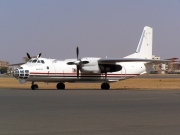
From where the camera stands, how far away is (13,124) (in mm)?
12766

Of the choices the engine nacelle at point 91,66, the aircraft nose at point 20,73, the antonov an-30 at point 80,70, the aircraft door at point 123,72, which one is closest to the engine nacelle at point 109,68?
the antonov an-30 at point 80,70

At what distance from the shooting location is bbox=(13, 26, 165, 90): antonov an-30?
38.4 meters

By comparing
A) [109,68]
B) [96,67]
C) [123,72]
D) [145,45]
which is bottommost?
[123,72]

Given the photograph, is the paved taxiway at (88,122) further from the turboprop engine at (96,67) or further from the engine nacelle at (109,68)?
the engine nacelle at (109,68)

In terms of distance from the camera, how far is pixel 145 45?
150ft

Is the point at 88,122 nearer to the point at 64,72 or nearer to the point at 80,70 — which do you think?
the point at 64,72

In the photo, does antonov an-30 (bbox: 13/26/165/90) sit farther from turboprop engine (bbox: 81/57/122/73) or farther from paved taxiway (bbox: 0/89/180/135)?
paved taxiway (bbox: 0/89/180/135)

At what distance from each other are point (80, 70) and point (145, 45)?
895 centimetres

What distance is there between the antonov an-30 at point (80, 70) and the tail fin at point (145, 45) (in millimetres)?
1795

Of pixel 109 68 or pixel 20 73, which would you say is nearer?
pixel 20 73

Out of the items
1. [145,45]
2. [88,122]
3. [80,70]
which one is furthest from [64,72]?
[88,122]

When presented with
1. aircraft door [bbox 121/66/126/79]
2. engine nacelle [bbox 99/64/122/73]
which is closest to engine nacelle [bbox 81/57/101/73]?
engine nacelle [bbox 99/64/122/73]

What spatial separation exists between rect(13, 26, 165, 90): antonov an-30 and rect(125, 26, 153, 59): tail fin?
5.89 ft

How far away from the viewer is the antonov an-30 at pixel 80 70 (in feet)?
126
